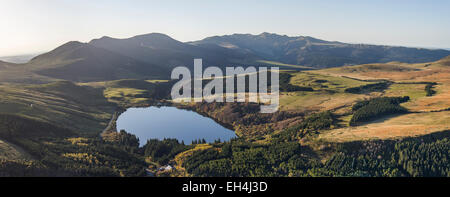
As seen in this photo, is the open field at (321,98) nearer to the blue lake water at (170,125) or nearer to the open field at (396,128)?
the open field at (396,128)

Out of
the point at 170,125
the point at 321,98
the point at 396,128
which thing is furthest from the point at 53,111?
the point at 396,128

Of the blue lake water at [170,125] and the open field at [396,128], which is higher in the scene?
the open field at [396,128]

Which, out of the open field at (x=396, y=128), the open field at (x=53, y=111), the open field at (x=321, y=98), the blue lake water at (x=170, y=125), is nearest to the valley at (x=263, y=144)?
the open field at (x=396, y=128)

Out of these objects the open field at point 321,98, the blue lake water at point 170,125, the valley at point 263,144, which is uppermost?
the open field at point 321,98

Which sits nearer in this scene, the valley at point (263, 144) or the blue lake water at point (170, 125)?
the valley at point (263, 144)

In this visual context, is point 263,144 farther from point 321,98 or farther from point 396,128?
point 321,98

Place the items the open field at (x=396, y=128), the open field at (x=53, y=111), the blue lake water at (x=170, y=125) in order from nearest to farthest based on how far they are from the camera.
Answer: the open field at (x=396, y=128) < the open field at (x=53, y=111) < the blue lake water at (x=170, y=125)

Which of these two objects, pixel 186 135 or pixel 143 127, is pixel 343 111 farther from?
pixel 143 127

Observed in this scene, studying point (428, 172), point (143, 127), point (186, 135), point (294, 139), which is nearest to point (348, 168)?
point (428, 172)

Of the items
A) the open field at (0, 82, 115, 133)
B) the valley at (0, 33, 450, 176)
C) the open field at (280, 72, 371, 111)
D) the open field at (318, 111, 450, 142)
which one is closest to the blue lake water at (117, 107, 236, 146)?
the valley at (0, 33, 450, 176)
